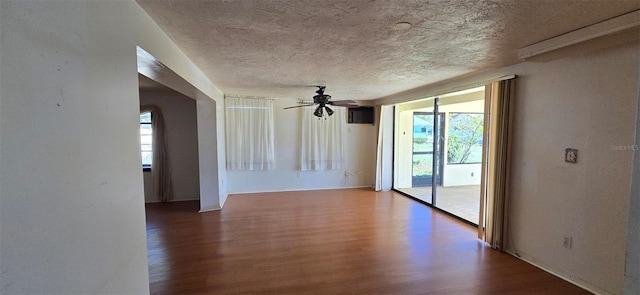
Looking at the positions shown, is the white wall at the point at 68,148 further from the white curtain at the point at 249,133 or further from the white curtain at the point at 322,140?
the white curtain at the point at 322,140

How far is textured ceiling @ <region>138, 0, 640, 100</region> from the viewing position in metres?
1.64

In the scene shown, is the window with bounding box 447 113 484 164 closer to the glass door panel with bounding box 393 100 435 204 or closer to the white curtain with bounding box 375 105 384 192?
the glass door panel with bounding box 393 100 435 204

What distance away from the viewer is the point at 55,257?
3.13 ft

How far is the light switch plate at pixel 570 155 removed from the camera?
251cm

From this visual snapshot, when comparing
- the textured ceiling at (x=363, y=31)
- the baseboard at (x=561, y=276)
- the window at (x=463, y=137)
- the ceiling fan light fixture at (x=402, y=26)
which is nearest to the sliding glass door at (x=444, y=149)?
the window at (x=463, y=137)

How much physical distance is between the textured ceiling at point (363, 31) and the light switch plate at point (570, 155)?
110cm

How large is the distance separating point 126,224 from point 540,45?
3.53 meters

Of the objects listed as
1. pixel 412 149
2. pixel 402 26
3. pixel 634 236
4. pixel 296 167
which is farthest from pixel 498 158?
pixel 296 167

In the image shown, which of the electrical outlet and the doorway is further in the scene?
the doorway

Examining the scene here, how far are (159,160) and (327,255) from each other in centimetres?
421

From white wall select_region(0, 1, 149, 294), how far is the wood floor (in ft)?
4.17

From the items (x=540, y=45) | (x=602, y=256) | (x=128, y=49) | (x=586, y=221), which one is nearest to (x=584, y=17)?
(x=540, y=45)

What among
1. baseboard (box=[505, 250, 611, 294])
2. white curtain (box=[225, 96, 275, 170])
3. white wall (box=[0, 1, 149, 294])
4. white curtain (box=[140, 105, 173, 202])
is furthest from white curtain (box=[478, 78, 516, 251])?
white curtain (box=[140, 105, 173, 202])

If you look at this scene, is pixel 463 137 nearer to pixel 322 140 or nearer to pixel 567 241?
pixel 322 140
